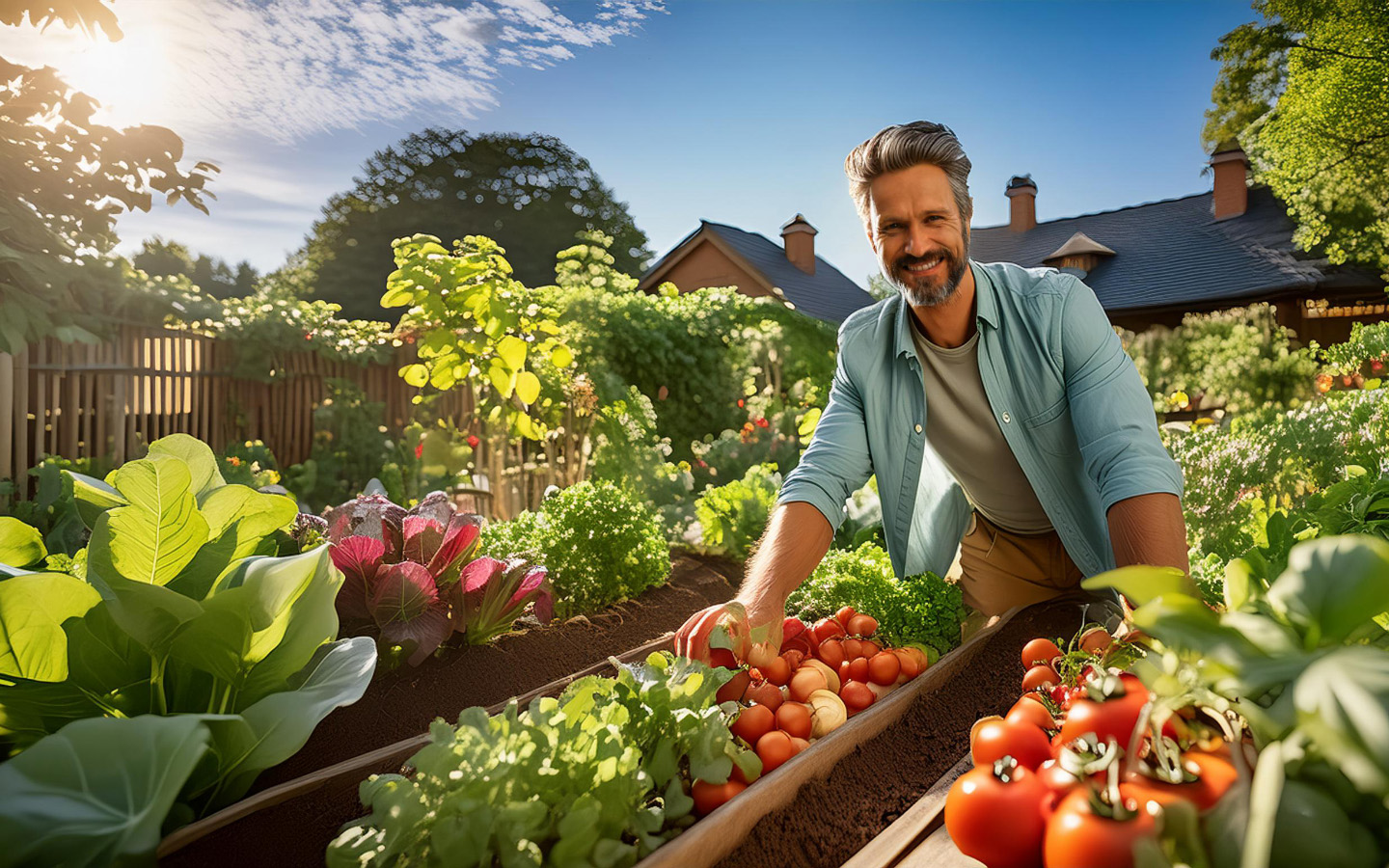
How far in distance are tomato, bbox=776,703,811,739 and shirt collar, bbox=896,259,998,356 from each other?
127 cm

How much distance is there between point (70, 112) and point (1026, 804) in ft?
17.2

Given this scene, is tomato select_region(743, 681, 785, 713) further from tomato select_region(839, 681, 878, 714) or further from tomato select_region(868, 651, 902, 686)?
tomato select_region(868, 651, 902, 686)

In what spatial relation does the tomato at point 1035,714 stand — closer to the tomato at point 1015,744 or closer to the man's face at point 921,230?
the tomato at point 1015,744

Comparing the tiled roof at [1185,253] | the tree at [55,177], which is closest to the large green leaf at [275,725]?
the tree at [55,177]

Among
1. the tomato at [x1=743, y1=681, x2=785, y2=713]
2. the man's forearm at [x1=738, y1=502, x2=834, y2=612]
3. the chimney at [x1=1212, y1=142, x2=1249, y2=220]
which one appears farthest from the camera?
the chimney at [x1=1212, y1=142, x2=1249, y2=220]

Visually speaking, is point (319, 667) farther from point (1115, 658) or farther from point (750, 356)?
point (750, 356)

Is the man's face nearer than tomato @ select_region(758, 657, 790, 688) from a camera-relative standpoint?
No

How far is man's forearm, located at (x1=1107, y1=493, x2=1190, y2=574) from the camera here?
1657mm

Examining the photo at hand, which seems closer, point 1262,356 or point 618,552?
point 618,552

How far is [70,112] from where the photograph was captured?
4109 mm

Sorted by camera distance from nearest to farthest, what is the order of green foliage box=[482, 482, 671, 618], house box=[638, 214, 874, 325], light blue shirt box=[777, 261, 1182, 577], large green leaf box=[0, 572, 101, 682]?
large green leaf box=[0, 572, 101, 682], light blue shirt box=[777, 261, 1182, 577], green foliage box=[482, 482, 671, 618], house box=[638, 214, 874, 325]

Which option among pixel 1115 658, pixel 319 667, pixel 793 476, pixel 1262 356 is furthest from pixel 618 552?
pixel 1262 356

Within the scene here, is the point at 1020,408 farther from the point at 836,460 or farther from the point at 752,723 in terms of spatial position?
the point at 752,723

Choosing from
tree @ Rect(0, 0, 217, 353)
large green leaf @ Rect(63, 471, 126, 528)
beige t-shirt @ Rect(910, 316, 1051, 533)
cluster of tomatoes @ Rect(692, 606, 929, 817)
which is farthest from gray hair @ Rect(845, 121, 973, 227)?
tree @ Rect(0, 0, 217, 353)
